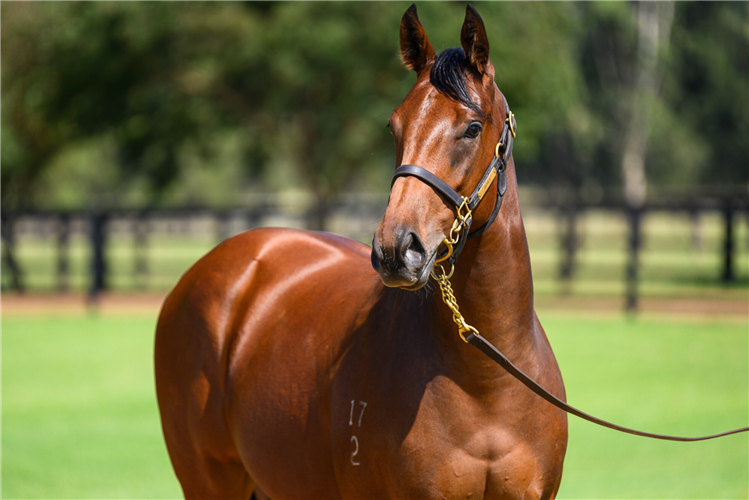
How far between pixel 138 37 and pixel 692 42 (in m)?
27.2

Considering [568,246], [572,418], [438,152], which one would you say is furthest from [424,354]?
[568,246]

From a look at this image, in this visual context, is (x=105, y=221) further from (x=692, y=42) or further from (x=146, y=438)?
(x=692, y=42)

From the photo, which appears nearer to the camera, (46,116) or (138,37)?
(138,37)

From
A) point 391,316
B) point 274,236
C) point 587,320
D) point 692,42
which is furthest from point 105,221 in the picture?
point 692,42

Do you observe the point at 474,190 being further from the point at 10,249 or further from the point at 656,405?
the point at 10,249

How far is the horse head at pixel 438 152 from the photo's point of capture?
6.29 ft

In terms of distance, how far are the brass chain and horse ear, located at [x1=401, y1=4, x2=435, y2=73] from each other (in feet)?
1.74

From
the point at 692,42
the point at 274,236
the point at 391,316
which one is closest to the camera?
the point at 391,316

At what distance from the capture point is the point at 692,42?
117ft

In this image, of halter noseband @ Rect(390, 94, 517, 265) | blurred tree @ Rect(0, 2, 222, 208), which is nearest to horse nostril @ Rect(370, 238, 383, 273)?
halter noseband @ Rect(390, 94, 517, 265)

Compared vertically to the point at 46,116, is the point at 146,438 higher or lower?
lower

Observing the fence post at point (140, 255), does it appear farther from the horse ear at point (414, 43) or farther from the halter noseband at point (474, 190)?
the halter noseband at point (474, 190)

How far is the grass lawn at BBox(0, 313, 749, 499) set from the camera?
552cm

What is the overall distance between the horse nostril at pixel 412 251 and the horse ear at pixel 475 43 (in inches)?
22.5
